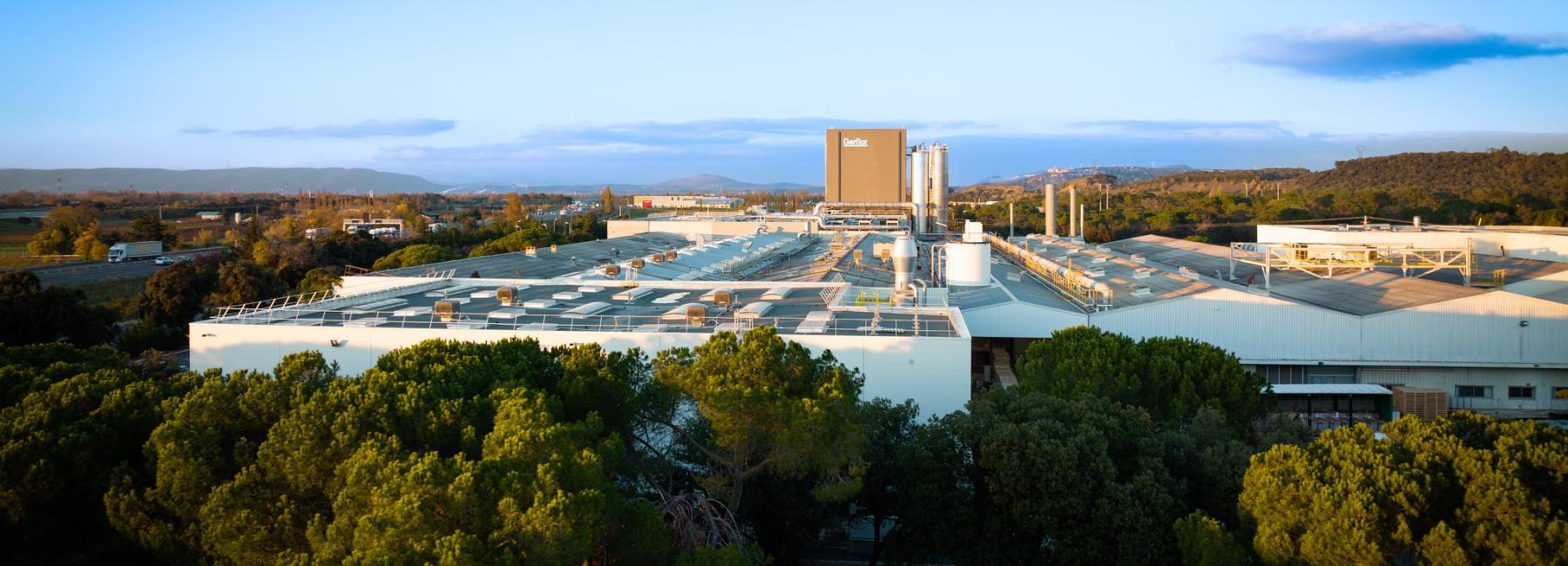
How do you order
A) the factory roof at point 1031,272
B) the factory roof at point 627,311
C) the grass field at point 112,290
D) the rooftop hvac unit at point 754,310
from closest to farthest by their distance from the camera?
the factory roof at point 627,311, the rooftop hvac unit at point 754,310, the factory roof at point 1031,272, the grass field at point 112,290

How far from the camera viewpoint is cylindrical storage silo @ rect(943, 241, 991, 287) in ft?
99.2

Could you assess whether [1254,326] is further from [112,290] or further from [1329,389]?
[112,290]

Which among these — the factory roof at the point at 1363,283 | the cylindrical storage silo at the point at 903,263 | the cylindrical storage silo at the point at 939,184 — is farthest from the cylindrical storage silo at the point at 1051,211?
the cylindrical storage silo at the point at 903,263

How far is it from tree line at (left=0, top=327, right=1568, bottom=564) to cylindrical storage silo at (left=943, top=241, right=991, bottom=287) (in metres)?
14.0

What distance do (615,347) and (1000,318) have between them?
1101cm

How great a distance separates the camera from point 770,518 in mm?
14125

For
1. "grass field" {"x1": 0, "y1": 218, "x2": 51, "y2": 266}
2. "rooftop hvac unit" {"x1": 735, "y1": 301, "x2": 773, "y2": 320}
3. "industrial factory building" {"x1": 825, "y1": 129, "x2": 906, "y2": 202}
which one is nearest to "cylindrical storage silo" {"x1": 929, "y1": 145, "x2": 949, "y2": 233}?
"industrial factory building" {"x1": 825, "y1": 129, "x2": 906, "y2": 202}

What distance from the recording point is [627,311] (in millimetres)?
23281

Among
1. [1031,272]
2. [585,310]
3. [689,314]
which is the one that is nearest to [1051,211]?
[1031,272]

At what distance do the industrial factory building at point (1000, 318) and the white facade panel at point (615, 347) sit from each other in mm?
37

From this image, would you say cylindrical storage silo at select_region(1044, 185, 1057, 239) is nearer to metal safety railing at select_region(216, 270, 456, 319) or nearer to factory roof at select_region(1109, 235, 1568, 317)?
factory roof at select_region(1109, 235, 1568, 317)

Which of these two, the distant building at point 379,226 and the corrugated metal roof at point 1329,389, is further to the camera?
the distant building at point 379,226

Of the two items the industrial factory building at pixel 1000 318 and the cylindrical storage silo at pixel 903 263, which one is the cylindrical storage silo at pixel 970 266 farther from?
the cylindrical storage silo at pixel 903 263

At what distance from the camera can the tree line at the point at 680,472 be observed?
32.8ft
